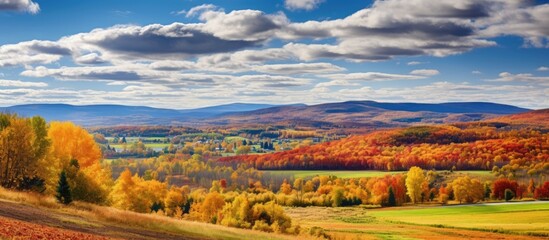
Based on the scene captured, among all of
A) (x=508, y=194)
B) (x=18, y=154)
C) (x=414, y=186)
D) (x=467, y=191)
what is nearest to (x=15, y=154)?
(x=18, y=154)

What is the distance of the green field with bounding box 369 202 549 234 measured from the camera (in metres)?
83.6

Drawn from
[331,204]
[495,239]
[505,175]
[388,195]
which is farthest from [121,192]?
[505,175]

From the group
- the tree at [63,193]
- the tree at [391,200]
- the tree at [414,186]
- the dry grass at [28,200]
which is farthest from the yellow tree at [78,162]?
the tree at [414,186]

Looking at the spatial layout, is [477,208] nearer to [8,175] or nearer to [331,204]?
[331,204]

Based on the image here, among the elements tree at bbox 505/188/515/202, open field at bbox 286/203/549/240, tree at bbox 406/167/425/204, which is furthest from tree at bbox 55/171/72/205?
tree at bbox 505/188/515/202

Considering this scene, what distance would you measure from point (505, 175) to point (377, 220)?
89318 mm

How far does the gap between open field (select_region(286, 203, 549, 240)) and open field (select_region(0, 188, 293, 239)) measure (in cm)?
3320

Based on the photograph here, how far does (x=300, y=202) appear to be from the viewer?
14800 cm

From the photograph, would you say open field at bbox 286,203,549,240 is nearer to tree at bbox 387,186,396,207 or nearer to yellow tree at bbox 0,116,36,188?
tree at bbox 387,186,396,207

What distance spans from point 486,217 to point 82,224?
277 feet

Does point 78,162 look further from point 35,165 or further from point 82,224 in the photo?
point 82,224

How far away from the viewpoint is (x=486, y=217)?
100312 millimetres

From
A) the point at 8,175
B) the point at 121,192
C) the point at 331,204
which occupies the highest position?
the point at 8,175

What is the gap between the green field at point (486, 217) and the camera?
83.6 metres
